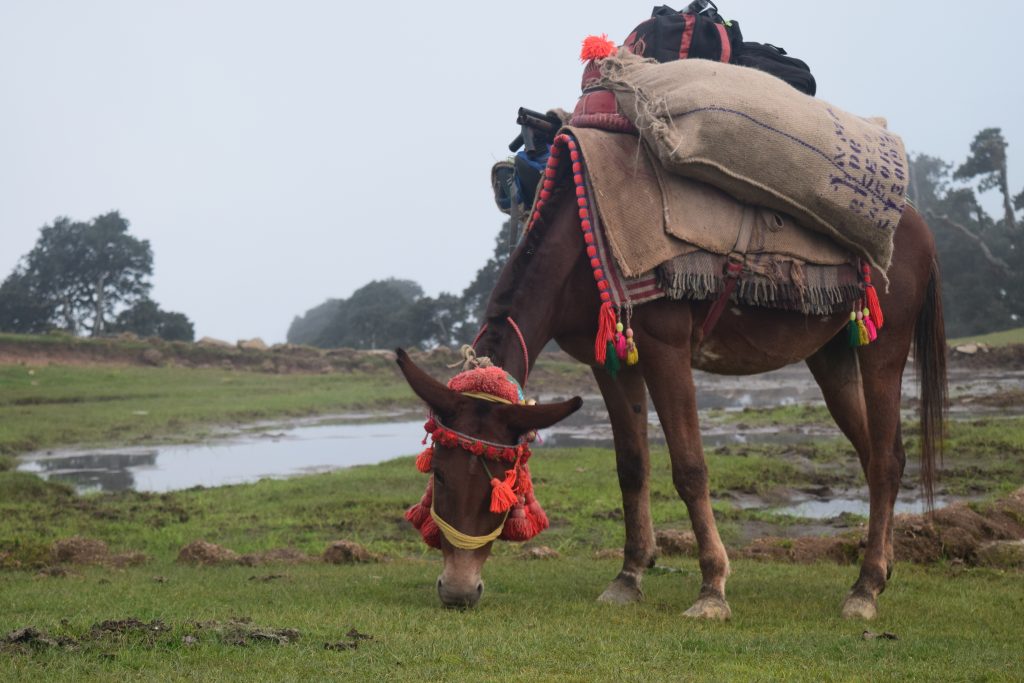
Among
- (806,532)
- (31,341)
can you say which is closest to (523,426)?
(806,532)

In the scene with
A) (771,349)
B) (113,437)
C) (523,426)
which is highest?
(771,349)

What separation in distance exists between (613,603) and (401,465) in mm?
9234

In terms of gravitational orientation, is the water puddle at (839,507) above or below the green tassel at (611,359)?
below

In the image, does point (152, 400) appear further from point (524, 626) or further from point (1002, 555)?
point (524, 626)

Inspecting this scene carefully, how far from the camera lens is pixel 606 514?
10812mm

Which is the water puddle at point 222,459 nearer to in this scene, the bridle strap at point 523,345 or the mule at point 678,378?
the mule at point 678,378

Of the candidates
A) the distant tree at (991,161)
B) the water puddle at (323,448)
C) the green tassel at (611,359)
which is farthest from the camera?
the distant tree at (991,161)

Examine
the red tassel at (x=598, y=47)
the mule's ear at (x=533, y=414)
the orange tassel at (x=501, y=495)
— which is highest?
the red tassel at (x=598, y=47)

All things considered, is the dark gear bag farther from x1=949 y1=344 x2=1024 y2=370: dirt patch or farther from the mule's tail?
x1=949 y1=344 x2=1024 y2=370: dirt patch

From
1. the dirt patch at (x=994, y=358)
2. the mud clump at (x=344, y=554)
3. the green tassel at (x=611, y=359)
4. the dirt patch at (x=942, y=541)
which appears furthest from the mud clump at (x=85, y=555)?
the dirt patch at (x=994, y=358)

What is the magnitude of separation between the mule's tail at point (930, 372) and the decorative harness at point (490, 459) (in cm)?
345

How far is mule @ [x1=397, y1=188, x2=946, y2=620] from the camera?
5.37 m

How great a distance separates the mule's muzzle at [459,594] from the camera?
5406 mm

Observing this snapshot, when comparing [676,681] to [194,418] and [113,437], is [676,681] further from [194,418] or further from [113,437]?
[194,418]
